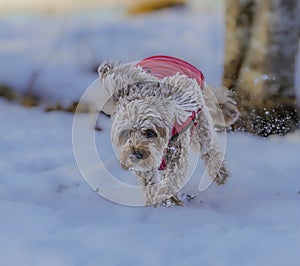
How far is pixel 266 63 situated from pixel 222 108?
0.74 meters

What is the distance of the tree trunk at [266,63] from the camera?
4.60 meters

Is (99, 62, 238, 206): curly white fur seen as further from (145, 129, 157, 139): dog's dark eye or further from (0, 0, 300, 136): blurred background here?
(0, 0, 300, 136): blurred background

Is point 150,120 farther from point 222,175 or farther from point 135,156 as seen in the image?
point 222,175

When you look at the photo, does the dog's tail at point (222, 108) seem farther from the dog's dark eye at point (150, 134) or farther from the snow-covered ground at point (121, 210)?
the dog's dark eye at point (150, 134)

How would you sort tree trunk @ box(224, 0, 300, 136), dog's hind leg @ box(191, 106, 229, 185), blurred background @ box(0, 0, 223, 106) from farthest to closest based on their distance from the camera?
blurred background @ box(0, 0, 223, 106) → tree trunk @ box(224, 0, 300, 136) → dog's hind leg @ box(191, 106, 229, 185)

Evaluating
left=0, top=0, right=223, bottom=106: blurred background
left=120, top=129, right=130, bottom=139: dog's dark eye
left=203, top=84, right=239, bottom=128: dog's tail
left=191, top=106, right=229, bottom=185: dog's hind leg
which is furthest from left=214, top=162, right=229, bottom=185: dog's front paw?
left=0, top=0, right=223, bottom=106: blurred background

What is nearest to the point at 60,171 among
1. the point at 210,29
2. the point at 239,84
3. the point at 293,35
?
the point at 239,84

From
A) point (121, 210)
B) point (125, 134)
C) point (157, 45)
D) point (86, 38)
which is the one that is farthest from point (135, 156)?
point (86, 38)

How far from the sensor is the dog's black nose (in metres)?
2.84

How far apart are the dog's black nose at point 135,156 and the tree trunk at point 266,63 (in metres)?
1.89

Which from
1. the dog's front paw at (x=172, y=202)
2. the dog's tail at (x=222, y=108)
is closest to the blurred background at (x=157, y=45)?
the dog's tail at (x=222, y=108)

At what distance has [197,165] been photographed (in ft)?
12.6

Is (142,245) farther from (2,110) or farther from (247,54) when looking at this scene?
(2,110)

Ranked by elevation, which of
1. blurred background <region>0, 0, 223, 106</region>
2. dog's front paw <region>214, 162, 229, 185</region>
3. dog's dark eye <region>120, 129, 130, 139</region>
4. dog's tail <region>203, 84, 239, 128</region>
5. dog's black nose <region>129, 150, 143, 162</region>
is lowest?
blurred background <region>0, 0, 223, 106</region>
